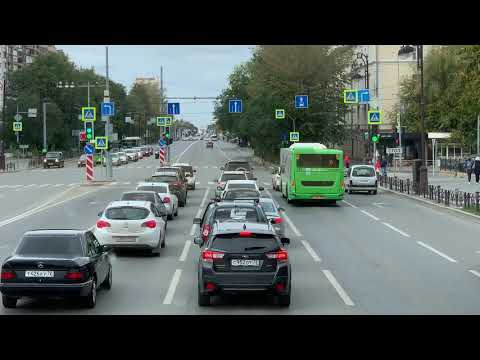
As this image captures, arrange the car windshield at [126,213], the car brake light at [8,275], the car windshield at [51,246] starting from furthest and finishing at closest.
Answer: the car windshield at [126,213] < the car windshield at [51,246] < the car brake light at [8,275]

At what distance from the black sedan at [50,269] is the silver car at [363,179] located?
36.1m

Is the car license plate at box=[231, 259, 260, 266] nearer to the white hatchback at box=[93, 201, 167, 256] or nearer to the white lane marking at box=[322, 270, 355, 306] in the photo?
the white lane marking at box=[322, 270, 355, 306]

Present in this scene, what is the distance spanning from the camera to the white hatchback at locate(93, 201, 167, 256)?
2338 cm

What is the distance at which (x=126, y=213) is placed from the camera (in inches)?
934

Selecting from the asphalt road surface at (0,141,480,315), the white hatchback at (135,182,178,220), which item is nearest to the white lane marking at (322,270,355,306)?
the asphalt road surface at (0,141,480,315)

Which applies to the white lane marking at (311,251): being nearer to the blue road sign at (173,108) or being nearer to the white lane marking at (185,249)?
the white lane marking at (185,249)

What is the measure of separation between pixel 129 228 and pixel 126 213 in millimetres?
536

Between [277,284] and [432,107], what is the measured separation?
262 feet

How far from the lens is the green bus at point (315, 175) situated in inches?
1642

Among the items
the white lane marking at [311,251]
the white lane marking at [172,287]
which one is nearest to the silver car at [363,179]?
the white lane marking at [311,251]

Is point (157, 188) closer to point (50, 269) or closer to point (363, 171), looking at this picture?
point (50, 269)

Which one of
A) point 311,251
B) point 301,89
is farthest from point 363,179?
point 301,89

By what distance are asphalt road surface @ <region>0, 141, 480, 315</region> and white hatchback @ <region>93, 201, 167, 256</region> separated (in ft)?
1.51
